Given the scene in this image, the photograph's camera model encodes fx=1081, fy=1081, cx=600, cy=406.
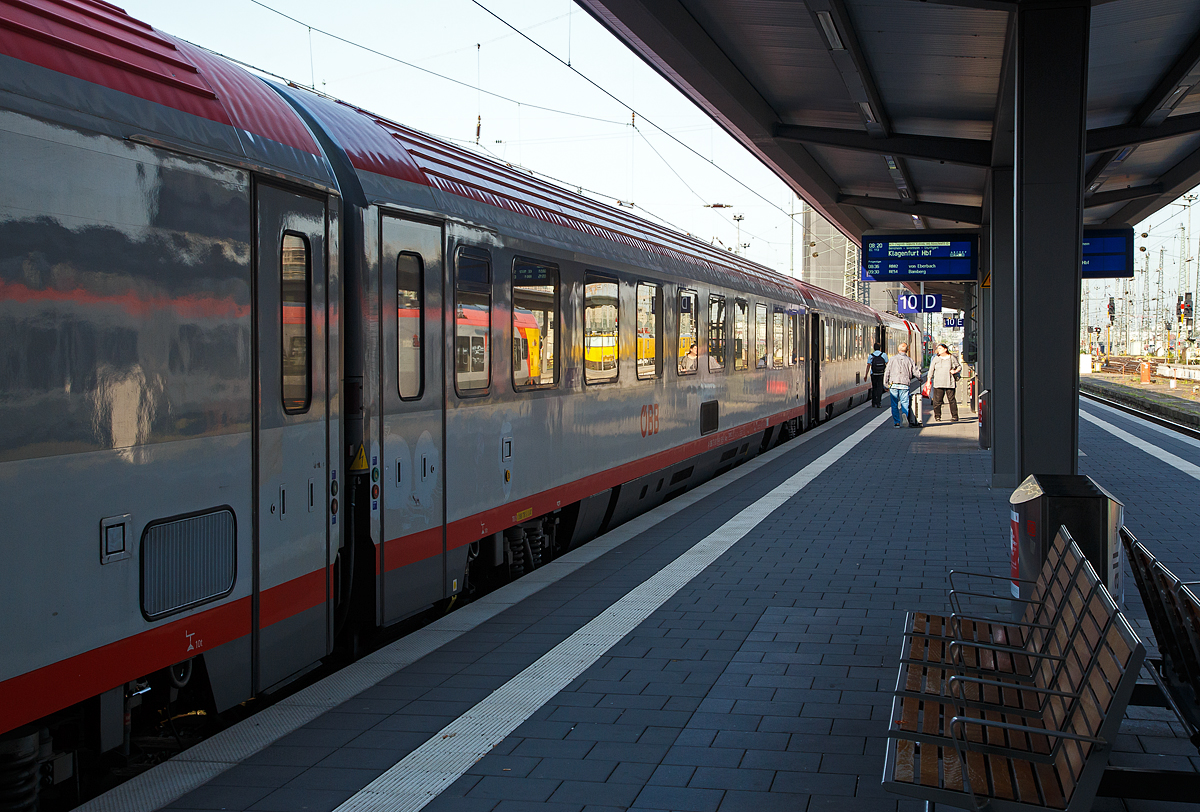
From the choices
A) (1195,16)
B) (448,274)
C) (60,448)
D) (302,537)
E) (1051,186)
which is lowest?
(302,537)

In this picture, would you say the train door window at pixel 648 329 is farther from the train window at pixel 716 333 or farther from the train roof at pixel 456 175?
the train window at pixel 716 333

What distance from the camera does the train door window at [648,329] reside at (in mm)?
10602

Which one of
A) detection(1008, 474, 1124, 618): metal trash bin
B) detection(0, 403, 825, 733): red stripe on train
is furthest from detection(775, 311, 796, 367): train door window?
detection(1008, 474, 1124, 618): metal trash bin

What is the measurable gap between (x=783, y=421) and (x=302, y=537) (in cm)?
1457

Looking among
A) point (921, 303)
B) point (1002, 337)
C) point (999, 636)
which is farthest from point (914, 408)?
point (999, 636)

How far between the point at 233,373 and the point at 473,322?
8.19 feet

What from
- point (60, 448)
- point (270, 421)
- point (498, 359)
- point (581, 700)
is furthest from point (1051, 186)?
point (60, 448)

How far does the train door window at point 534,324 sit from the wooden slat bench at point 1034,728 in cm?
422

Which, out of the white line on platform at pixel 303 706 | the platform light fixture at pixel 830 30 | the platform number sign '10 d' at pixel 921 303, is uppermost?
the platform light fixture at pixel 830 30

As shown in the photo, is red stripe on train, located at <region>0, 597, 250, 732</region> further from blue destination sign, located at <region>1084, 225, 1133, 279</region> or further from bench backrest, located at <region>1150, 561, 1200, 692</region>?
blue destination sign, located at <region>1084, 225, 1133, 279</region>

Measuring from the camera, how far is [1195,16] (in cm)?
888

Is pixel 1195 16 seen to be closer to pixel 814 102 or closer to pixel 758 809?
pixel 814 102

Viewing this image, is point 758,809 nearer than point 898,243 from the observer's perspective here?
Yes

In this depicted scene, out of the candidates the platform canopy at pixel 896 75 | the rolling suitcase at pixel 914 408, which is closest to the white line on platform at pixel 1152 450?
the rolling suitcase at pixel 914 408
